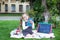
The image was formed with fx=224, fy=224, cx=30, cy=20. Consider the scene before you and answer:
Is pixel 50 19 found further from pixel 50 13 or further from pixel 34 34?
pixel 34 34

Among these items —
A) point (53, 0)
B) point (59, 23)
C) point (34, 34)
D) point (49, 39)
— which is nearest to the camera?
point (49, 39)

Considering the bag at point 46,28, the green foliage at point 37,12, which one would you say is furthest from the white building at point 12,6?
the bag at point 46,28

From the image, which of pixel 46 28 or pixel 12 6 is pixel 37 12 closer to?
pixel 46 28

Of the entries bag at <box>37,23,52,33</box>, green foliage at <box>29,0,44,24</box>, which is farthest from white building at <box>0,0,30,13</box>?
bag at <box>37,23,52,33</box>

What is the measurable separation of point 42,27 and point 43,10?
135 inches

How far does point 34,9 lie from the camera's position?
49.8ft

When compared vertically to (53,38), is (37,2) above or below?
above

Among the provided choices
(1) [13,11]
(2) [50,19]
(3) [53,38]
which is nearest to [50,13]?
(2) [50,19]

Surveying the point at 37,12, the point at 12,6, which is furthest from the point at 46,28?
the point at 12,6

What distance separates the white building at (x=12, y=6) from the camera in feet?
135

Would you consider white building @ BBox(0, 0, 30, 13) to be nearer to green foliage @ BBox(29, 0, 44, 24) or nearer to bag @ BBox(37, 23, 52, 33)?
green foliage @ BBox(29, 0, 44, 24)

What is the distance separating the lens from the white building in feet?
135

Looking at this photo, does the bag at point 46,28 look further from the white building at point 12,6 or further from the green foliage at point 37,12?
the white building at point 12,6

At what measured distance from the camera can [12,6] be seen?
42.7 metres
